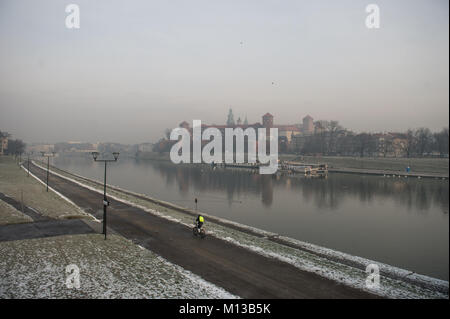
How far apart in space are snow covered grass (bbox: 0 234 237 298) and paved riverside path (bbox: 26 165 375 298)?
722 millimetres

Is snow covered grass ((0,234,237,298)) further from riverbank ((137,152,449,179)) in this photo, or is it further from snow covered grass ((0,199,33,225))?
riverbank ((137,152,449,179))

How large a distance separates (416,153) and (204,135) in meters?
118

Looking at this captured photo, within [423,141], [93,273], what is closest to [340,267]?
[93,273]

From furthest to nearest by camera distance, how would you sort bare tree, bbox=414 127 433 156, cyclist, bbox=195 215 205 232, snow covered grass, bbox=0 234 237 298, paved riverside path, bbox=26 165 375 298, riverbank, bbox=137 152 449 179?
bare tree, bbox=414 127 433 156
riverbank, bbox=137 152 449 179
cyclist, bbox=195 215 205 232
paved riverside path, bbox=26 165 375 298
snow covered grass, bbox=0 234 237 298

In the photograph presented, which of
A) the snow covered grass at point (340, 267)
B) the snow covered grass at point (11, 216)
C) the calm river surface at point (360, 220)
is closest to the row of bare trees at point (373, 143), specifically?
the calm river surface at point (360, 220)

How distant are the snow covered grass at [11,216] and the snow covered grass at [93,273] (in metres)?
4.67

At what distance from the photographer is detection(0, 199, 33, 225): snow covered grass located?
17.6 m

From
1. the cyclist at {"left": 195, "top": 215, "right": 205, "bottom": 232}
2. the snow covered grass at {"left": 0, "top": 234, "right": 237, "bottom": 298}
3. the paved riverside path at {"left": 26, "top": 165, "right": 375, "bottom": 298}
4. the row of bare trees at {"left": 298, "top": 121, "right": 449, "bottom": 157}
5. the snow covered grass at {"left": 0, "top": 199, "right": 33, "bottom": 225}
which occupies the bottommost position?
the paved riverside path at {"left": 26, "top": 165, "right": 375, "bottom": 298}

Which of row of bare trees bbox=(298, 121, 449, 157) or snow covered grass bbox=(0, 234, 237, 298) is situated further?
row of bare trees bbox=(298, 121, 449, 157)

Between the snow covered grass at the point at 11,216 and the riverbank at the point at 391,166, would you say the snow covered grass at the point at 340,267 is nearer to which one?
the snow covered grass at the point at 11,216

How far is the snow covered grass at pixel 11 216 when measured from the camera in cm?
1759

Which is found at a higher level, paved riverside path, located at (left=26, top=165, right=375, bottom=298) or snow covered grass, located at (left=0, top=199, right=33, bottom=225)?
snow covered grass, located at (left=0, top=199, right=33, bottom=225)

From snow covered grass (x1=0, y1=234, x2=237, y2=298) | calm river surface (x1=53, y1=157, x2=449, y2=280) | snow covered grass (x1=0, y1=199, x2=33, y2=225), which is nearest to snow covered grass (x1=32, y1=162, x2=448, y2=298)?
calm river surface (x1=53, y1=157, x2=449, y2=280)
